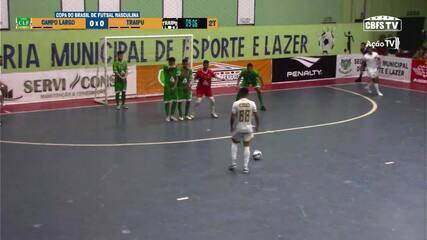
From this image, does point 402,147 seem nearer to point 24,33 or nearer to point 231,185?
point 231,185

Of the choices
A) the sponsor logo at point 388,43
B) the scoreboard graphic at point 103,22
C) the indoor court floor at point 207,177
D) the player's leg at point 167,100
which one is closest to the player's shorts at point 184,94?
the player's leg at point 167,100

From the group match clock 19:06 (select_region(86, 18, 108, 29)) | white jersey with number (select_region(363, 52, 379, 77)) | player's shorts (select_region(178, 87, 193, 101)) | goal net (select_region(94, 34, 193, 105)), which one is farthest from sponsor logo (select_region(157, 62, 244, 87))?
player's shorts (select_region(178, 87, 193, 101))

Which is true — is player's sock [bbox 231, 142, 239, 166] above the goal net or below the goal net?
below

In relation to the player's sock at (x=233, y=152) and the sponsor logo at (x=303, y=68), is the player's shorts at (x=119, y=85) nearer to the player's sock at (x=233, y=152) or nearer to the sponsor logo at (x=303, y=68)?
the player's sock at (x=233, y=152)

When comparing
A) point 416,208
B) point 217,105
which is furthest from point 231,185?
point 217,105

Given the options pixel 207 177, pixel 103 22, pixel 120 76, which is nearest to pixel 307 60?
pixel 103 22

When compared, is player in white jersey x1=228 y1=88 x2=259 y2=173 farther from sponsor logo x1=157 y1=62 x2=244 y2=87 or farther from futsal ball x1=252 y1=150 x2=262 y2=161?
sponsor logo x1=157 y1=62 x2=244 y2=87

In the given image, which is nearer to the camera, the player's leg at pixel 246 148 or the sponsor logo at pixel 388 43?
the player's leg at pixel 246 148

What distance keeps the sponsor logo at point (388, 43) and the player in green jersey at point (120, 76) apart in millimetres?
15472

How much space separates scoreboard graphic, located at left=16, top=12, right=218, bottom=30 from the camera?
2441cm

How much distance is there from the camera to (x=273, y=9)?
1211 inches

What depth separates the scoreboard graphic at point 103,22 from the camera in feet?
80.1

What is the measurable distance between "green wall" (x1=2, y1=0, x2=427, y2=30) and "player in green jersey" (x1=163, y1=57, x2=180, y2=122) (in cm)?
868

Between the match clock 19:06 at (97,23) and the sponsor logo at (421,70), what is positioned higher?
the match clock 19:06 at (97,23)
